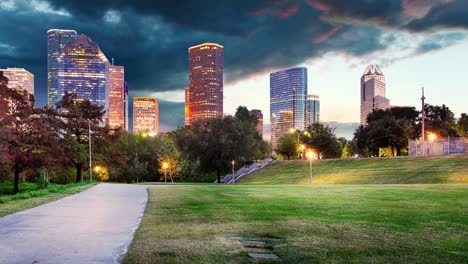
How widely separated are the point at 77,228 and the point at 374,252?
230 inches

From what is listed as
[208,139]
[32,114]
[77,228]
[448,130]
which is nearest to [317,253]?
[77,228]

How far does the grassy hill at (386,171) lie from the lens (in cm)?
3319

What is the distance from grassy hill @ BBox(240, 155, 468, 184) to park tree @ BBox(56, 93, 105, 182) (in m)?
25.9

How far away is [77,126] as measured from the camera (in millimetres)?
49438

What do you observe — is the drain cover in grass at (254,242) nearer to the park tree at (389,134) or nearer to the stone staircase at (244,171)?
the stone staircase at (244,171)

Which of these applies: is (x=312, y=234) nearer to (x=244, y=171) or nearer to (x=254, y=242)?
(x=254, y=242)

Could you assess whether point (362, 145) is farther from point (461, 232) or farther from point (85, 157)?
point (461, 232)

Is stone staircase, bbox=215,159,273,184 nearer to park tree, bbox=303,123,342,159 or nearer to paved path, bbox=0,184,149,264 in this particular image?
park tree, bbox=303,123,342,159

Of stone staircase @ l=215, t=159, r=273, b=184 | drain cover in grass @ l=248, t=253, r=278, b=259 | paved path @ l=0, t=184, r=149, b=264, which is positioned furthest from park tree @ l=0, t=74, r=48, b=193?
drain cover in grass @ l=248, t=253, r=278, b=259

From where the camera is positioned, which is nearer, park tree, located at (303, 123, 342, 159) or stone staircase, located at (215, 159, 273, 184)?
stone staircase, located at (215, 159, 273, 184)

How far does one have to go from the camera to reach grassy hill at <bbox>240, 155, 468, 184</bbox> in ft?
109

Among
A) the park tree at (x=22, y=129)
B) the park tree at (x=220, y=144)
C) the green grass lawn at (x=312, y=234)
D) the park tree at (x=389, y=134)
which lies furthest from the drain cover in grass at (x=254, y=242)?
the park tree at (x=389, y=134)

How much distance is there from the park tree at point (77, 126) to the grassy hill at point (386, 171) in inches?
1022

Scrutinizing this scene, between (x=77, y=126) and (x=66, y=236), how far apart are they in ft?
150
